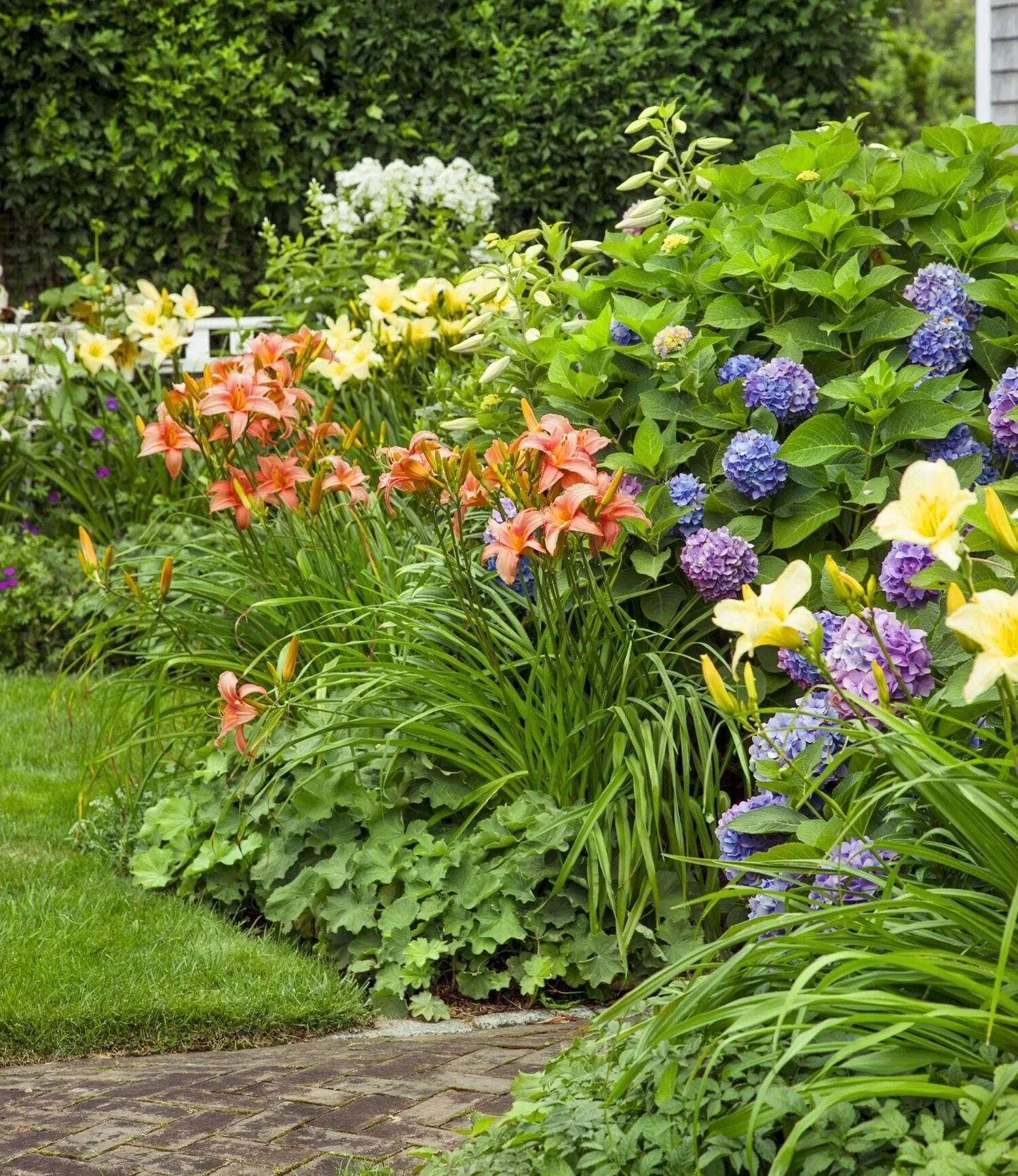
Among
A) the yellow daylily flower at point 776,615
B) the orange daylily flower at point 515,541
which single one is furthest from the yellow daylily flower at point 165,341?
the yellow daylily flower at point 776,615

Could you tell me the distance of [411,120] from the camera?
905 centimetres

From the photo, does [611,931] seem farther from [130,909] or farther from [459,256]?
[459,256]

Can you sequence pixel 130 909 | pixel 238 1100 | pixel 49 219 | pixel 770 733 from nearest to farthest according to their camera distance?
pixel 238 1100 → pixel 770 733 → pixel 130 909 → pixel 49 219

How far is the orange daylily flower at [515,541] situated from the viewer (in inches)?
118

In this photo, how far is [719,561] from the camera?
3.24m

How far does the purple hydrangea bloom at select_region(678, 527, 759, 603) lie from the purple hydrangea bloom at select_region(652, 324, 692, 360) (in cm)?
46

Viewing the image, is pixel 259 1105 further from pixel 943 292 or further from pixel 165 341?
pixel 165 341

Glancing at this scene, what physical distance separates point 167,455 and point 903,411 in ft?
6.19

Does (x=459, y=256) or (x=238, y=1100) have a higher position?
(x=459, y=256)

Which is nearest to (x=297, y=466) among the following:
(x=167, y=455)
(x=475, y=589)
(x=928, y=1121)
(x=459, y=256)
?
(x=167, y=455)

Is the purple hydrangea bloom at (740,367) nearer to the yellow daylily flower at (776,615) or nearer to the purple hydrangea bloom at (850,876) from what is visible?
the purple hydrangea bloom at (850,876)

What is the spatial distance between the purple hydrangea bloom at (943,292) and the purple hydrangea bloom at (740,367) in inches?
15.5

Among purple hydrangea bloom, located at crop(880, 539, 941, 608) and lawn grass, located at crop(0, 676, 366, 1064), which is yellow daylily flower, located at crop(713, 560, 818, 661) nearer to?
purple hydrangea bloom, located at crop(880, 539, 941, 608)

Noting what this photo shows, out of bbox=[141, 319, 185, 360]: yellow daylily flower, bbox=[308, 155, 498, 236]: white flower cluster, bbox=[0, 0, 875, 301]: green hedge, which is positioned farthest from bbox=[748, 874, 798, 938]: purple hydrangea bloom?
bbox=[0, 0, 875, 301]: green hedge
